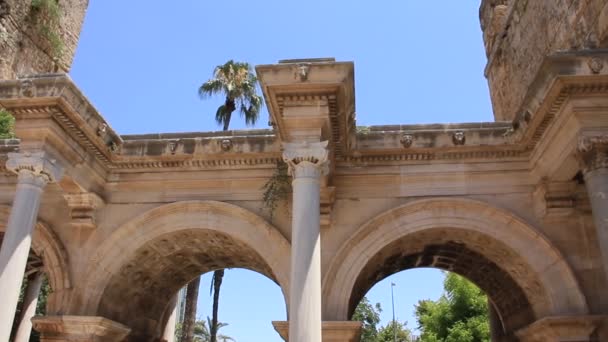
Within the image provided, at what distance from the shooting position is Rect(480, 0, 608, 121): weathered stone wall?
959 centimetres

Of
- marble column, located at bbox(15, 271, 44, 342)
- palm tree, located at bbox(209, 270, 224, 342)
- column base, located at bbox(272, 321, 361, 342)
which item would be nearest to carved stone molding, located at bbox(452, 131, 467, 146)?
column base, located at bbox(272, 321, 361, 342)

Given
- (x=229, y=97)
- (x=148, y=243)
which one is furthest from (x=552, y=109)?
(x=229, y=97)

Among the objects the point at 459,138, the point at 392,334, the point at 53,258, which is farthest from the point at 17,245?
the point at 392,334

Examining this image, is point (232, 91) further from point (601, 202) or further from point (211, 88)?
point (601, 202)

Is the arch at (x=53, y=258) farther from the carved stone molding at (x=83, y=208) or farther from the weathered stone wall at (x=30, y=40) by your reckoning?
the weathered stone wall at (x=30, y=40)

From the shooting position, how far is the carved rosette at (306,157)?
7105 mm

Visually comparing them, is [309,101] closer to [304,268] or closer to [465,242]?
[304,268]

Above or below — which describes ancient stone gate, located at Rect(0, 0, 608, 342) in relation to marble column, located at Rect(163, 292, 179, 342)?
above

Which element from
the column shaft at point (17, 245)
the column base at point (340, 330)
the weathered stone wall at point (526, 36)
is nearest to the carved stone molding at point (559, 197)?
the weathered stone wall at point (526, 36)

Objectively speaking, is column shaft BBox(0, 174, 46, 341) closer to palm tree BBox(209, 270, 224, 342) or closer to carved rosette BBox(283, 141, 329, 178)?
carved rosette BBox(283, 141, 329, 178)

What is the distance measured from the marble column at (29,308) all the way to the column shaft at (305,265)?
10.2 meters

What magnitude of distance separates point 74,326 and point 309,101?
206 inches

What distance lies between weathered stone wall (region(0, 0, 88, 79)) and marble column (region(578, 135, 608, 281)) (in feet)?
59.7

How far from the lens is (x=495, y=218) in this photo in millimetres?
8719
